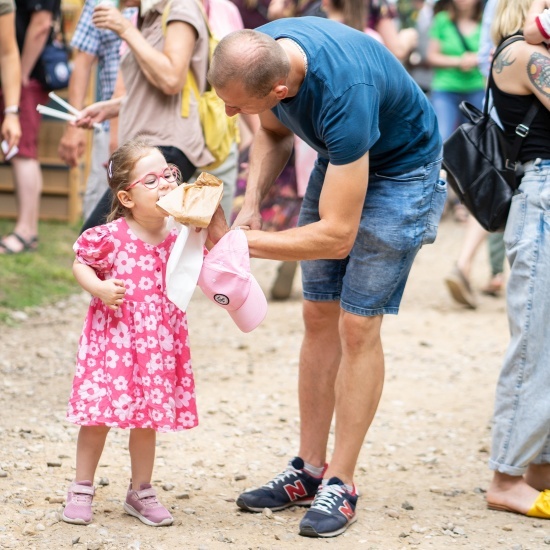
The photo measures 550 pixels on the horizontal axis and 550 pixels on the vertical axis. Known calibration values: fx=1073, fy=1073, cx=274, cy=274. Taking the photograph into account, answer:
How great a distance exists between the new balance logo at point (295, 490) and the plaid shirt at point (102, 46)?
10.2 feet

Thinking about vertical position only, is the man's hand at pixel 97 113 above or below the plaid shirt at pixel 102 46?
below

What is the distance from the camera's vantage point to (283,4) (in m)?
7.09

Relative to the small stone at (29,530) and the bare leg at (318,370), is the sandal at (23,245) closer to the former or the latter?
the bare leg at (318,370)

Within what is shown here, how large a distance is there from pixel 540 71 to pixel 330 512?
170 cm

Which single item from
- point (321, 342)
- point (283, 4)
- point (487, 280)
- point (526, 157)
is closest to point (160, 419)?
point (321, 342)

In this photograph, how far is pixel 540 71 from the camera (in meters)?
3.77

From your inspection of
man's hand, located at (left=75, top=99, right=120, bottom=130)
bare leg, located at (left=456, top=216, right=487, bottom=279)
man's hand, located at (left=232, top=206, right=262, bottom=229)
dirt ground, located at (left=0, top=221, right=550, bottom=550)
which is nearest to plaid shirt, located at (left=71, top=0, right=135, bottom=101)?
man's hand, located at (left=75, top=99, right=120, bottom=130)

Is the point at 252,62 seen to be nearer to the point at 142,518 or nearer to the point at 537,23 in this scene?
the point at 537,23

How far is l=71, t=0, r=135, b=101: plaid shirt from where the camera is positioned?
6.09 meters

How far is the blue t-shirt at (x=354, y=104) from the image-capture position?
3.26 m

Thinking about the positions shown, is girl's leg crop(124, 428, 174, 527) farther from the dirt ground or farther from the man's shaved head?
the man's shaved head

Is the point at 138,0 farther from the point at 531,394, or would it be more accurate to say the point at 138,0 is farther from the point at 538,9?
the point at 531,394

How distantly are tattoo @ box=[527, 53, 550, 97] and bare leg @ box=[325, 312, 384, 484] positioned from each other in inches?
39.2

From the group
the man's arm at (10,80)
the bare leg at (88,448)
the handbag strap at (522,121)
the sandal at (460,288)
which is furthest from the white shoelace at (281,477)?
the sandal at (460,288)
